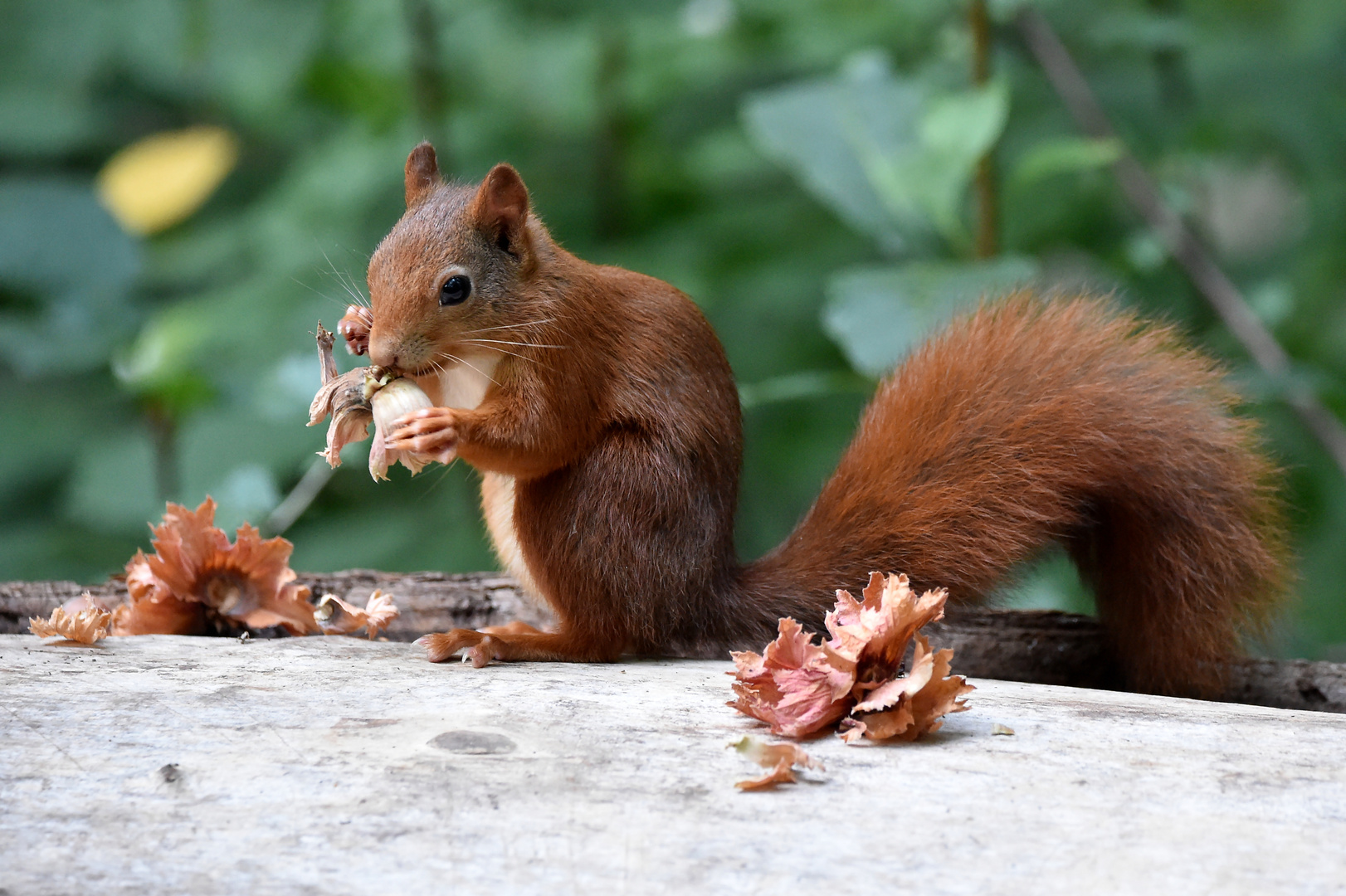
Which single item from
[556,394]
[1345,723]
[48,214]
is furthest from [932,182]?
[48,214]

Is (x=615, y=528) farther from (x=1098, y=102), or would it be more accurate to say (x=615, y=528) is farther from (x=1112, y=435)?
(x=1098, y=102)

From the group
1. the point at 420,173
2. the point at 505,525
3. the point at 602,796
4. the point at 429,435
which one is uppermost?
the point at 420,173

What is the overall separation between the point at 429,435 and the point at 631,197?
1821 millimetres

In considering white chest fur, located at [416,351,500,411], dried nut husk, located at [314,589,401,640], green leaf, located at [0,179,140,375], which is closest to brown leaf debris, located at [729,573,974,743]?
white chest fur, located at [416,351,500,411]

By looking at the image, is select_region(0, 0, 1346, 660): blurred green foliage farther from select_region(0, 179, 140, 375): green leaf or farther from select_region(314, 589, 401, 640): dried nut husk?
select_region(314, 589, 401, 640): dried nut husk

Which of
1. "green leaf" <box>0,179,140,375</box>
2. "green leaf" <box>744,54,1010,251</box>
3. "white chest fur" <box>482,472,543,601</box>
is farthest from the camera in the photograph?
"green leaf" <box>0,179,140,375</box>

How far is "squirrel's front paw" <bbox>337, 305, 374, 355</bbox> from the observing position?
1732 mm

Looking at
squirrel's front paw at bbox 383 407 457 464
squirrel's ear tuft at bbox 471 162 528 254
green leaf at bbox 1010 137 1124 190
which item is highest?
green leaf at bbox 1010 137 1124 190

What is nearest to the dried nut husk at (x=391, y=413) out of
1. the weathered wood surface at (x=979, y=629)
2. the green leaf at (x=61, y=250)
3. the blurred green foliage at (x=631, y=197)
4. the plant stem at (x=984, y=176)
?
the weathered wood surface at (x=979, y=629)

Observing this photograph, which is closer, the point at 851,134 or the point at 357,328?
the point at 357,328

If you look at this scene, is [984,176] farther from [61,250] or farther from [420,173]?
[61,250]

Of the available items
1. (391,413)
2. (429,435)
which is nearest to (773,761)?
(429,435)

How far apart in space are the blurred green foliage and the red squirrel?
0.64 m

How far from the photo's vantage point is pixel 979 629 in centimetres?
191
